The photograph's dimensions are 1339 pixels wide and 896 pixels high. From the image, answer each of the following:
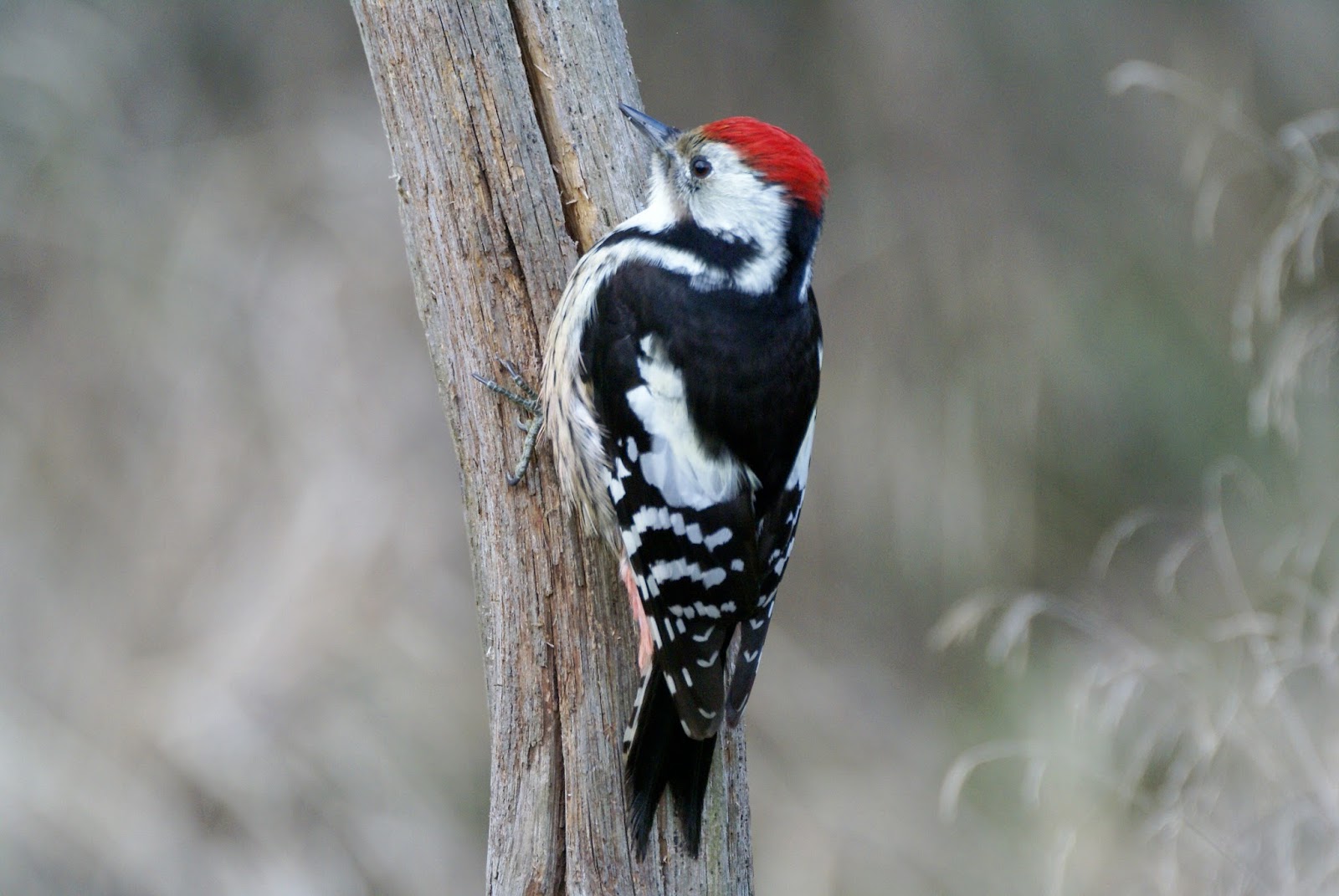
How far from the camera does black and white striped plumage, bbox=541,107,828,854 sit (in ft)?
6.79

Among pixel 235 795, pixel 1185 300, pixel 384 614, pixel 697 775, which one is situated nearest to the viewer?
pixel 697 775

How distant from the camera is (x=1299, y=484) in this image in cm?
483

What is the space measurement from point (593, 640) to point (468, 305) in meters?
0.64

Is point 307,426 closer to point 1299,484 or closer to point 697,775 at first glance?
point 697,775

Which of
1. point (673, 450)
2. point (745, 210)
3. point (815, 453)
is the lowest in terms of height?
point (673, 450)

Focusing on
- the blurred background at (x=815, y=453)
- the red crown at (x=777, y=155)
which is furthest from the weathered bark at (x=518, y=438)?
the blurred background at (x=815, y=453)

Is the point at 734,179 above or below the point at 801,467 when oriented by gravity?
above

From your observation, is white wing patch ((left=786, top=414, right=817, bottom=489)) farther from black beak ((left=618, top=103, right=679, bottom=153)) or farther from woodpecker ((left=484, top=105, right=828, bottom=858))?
black beak ((left=618, top=103, right=679, bottom=153))

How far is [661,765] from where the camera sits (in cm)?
205

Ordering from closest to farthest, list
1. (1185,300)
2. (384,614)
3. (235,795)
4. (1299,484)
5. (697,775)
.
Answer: (697,775)
(235,795)
(384,614)
(1299,484)
(1185,300)

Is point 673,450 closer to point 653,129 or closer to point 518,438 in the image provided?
point 518,438

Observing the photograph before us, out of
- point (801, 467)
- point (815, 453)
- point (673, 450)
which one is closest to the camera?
point (673, 450)

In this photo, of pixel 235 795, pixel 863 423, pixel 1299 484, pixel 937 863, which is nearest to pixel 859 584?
pixel 863 423

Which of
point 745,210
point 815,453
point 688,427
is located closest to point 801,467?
point 688,427
